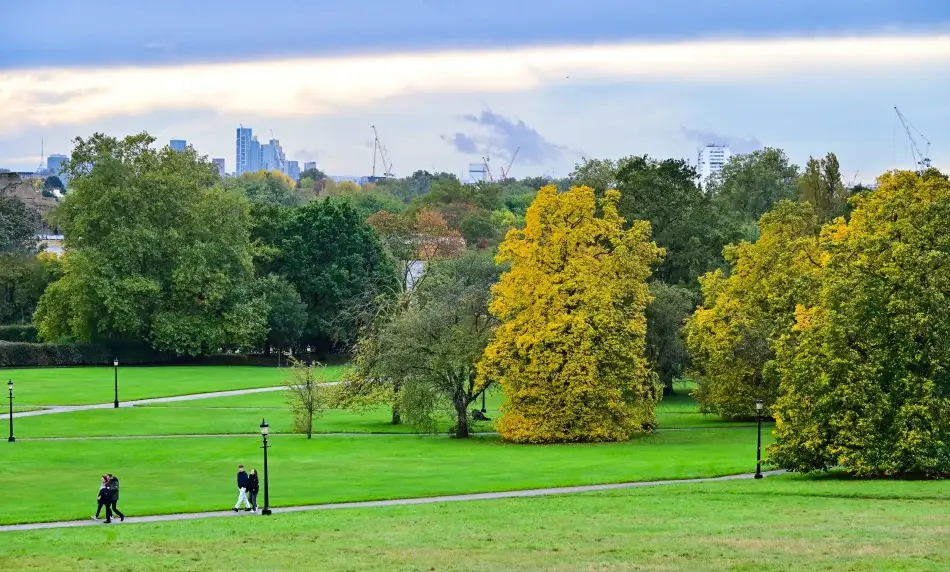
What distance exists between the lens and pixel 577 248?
60.9 m

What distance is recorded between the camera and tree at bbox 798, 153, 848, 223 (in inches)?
4067

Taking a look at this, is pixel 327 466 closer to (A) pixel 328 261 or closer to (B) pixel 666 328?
(B) pixel 666 328

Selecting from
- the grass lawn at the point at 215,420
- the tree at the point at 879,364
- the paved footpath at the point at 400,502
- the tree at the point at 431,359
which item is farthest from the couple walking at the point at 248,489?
the grass lawn at the point at 215,420

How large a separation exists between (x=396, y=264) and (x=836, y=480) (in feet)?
263

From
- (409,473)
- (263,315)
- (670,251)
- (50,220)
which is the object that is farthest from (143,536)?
(50,220)

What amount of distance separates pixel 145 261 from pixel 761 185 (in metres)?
67.8

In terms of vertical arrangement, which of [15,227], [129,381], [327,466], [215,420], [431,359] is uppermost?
[15,227]

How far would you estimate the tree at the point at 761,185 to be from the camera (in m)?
137

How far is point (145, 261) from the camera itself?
105 meters

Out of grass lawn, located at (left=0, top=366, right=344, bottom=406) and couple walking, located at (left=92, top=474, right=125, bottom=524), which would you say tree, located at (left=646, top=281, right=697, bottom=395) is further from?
couple walking, located at (left=92, top=474, right=125, bottom=524)

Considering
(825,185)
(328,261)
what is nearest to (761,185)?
(825,185)

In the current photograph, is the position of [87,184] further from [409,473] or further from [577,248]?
[409,473]

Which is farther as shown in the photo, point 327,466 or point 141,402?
point 141,402

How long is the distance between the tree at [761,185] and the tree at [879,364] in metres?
87.2
